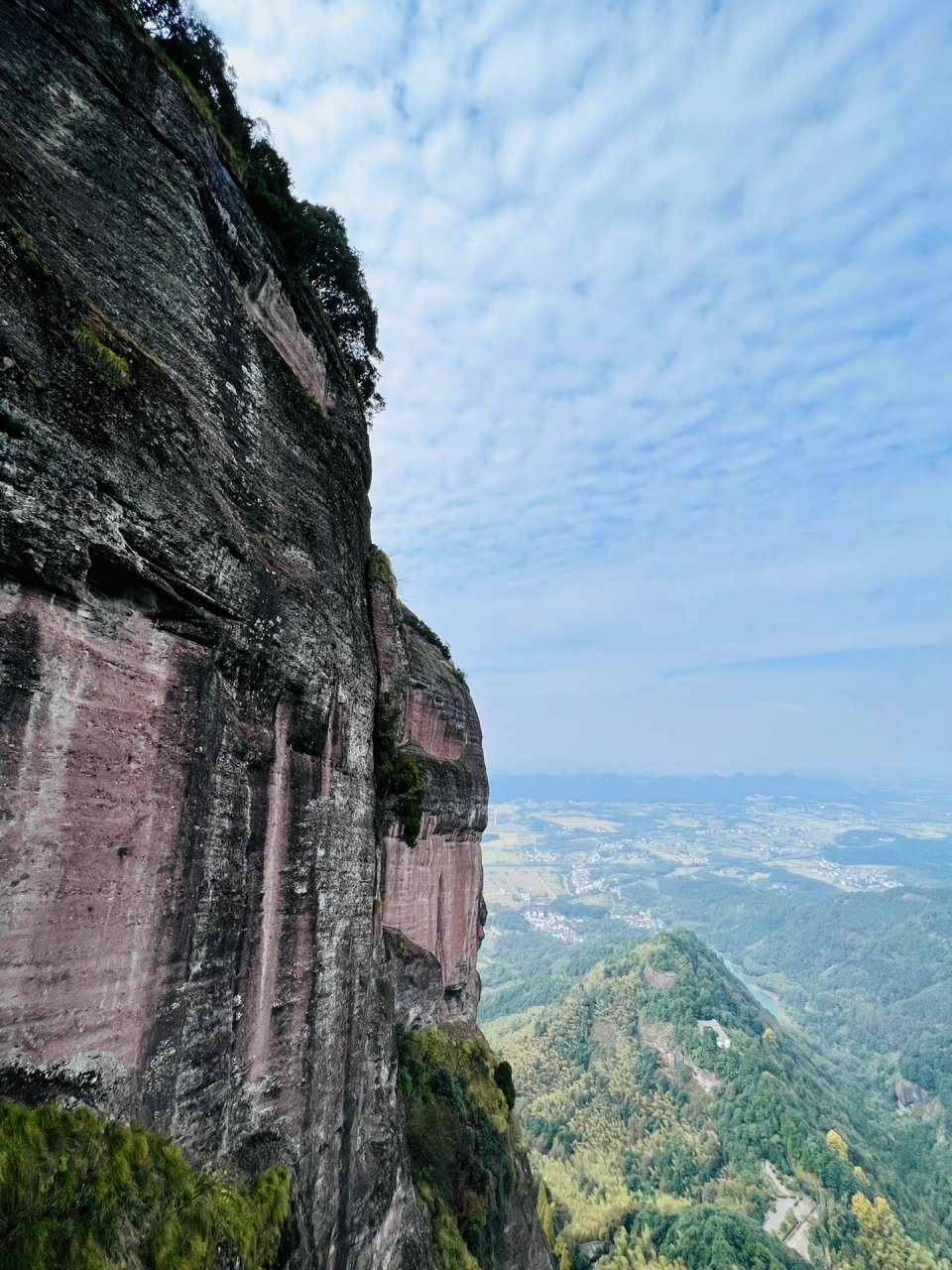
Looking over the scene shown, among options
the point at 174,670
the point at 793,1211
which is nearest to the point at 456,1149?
the point at 174,670

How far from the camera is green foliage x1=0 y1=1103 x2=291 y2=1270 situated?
5.59m

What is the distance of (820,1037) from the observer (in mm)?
175250

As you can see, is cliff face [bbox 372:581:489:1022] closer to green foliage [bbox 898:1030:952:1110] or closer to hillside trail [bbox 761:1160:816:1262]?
hillside trail [bbox 761:1160:816:1262]

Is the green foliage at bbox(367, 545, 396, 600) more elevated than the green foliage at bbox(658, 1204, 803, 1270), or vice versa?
the green foliage at bbox(367, 545, 396, 600)

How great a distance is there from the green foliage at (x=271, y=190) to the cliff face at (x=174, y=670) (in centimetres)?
297

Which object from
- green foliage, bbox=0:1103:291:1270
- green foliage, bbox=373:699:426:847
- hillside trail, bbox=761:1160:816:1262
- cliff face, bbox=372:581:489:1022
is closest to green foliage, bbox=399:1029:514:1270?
cliff face, bbox=372:581:489:1022

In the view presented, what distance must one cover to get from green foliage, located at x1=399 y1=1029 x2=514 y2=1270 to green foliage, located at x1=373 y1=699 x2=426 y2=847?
7.59m

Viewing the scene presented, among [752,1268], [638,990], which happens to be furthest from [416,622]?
[638,990]

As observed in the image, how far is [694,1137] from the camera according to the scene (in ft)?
283

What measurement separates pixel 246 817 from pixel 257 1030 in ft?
11.6

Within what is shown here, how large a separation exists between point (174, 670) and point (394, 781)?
10.2 meters

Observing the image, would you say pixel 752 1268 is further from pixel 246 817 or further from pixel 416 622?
pixel 246 817

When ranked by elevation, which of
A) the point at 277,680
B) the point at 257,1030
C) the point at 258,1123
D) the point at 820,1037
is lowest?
the point at 820,1037

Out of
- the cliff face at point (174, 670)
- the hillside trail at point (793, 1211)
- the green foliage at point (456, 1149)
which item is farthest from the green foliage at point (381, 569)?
the hillside trail at point (793, 1211)
